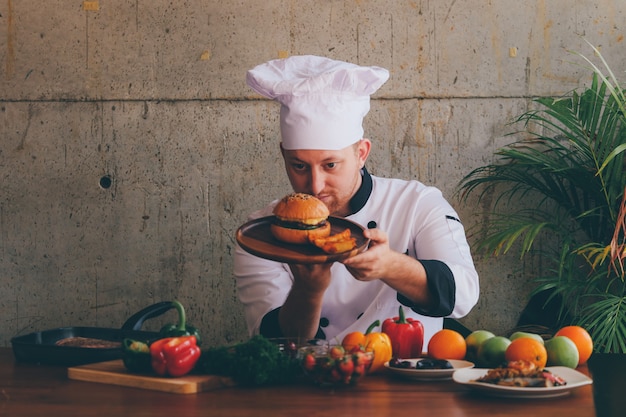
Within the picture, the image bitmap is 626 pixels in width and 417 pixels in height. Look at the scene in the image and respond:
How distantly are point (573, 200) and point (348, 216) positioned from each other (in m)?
1.39

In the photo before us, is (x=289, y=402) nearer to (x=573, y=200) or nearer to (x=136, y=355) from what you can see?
(x=136, y=355)

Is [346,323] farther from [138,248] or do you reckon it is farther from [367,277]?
[138,248]

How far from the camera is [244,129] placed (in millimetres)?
3982

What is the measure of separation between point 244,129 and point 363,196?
51.9 inches

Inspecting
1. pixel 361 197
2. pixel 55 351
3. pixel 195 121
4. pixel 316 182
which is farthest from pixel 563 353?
pixel 195 121

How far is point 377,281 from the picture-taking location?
2.78m

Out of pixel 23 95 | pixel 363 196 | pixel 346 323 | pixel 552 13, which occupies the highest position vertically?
pixel 552 13

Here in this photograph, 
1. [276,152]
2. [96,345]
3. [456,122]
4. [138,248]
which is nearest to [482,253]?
[456,122]

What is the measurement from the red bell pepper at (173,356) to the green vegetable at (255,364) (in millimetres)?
43

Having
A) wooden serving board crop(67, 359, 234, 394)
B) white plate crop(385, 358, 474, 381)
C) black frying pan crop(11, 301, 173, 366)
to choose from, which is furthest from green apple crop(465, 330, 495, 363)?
black frying pan crop(11, 301, 173, 366)

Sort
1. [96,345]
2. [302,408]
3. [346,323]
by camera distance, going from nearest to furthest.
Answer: [302,408]
[96,345]
[346,323]

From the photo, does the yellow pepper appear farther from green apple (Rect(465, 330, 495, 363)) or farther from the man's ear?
the man's ear

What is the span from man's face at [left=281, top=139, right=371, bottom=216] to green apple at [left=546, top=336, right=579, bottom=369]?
99 centimetres

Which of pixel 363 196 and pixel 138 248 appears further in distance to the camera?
pixel 138 248
